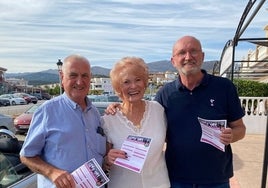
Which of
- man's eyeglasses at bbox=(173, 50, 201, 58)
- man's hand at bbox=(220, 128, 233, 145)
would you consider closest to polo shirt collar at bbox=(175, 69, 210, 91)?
man's eyeglasses at bbox=(173, 50, 201, 58)

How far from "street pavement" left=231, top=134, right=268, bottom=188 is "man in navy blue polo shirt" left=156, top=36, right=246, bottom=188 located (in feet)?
11.7

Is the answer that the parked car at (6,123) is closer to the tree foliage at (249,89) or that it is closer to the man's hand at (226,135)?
the tree foliage at (249,89)

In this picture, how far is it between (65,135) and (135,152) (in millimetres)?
494

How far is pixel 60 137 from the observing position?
7.85 feet

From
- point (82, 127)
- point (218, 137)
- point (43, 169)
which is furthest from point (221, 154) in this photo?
point (43, 169)

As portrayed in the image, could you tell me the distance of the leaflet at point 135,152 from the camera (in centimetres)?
247

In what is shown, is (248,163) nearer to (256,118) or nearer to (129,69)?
(256,118)

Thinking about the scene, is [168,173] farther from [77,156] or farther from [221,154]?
[77,156]

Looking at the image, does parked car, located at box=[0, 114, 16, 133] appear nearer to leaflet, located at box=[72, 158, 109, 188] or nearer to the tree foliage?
the tree foliage

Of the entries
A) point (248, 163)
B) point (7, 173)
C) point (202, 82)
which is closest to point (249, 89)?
point (248, 163)

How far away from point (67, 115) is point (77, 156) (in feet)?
0.93

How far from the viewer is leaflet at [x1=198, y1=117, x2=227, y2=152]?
8.84 feet

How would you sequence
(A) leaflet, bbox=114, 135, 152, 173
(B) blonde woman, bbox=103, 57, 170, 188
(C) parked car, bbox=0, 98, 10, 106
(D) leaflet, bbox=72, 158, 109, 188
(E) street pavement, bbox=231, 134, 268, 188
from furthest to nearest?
(C) parked car, bbox=0, 98, 10, 106 < (E) street pavement, bbox=231, 134, 268, 188 < (B) blonde woman, bbox=103, 57, 170, 188 < (A) leaflet, bbox=114, 135, 152, 173 < (D) leaflet, bbox=72, 158, 109, 188

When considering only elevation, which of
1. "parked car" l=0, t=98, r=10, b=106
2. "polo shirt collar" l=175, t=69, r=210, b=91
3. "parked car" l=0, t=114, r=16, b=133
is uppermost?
"polo shirt collar" l=175, t=69, r=210, b=91
